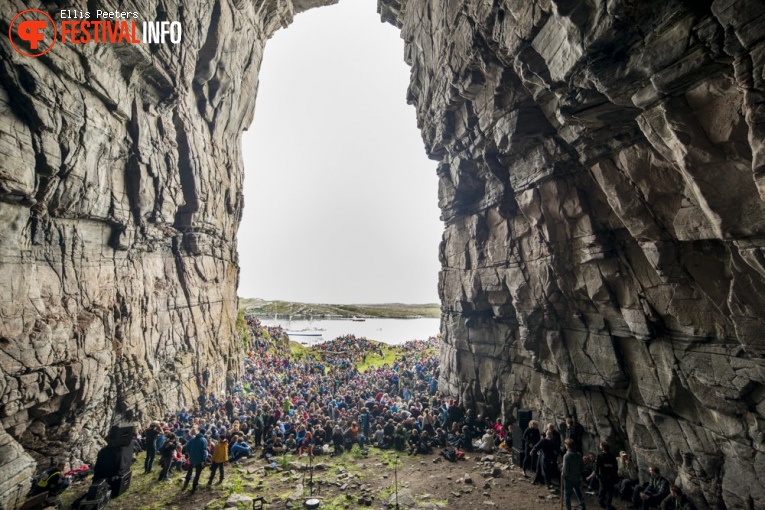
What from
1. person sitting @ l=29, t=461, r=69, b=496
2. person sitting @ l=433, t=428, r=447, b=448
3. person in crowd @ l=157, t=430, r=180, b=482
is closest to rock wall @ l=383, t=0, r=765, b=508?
person sitting @ l=433, t=428, r=447, b=448

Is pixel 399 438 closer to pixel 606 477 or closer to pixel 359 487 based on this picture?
pixel 359 487

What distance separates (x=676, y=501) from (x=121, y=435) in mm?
19687

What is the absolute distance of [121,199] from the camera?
17781 mm

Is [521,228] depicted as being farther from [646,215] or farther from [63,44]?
[63,44]

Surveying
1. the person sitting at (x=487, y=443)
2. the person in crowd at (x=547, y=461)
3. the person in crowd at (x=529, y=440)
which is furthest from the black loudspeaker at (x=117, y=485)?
the person in crowd at (x=529, y=440)

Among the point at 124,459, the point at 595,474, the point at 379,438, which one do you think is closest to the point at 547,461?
the point at 595,474

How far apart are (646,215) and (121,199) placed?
953 inches

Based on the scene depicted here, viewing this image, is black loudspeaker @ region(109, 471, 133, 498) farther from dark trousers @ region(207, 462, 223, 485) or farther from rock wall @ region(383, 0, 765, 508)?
rock wall @ region(383, 0, 765, 508)

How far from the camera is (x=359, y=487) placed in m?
13.8

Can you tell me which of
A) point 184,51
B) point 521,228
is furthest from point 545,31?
point 184,51

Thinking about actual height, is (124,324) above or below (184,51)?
below

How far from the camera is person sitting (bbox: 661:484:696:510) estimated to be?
10.9 meters

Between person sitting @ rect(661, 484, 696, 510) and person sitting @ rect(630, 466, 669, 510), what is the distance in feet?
0.83

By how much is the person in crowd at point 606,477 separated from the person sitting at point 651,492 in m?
0.69
